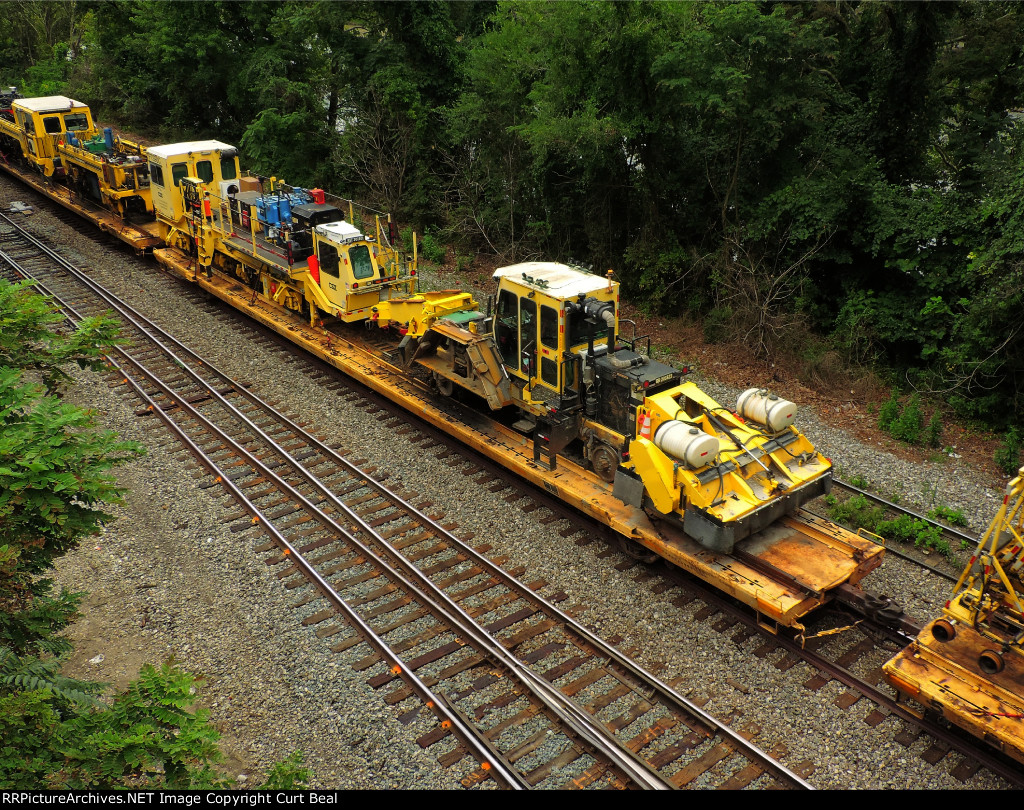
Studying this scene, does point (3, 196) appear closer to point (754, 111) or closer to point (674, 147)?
point (674, 147)

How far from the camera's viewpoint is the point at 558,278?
11406 millimetres

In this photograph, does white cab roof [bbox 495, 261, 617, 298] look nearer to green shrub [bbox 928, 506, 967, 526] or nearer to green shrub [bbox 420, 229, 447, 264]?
green shrub [bbox 928, 506, 967, 526]

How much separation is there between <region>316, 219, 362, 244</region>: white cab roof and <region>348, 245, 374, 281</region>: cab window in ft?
0.69

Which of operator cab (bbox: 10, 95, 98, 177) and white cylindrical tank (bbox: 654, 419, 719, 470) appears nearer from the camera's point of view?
white cylindrical tank (bbox: 654, 419, 719, 470)

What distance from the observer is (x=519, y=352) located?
38.3ft

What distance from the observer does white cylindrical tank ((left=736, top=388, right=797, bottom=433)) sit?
9.83 meters

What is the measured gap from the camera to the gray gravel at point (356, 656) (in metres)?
7.70

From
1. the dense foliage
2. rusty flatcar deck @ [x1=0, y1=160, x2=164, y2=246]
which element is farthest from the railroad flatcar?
rusty flatcar deck @ [x1=0, y1=160, x2=164, y2=246]

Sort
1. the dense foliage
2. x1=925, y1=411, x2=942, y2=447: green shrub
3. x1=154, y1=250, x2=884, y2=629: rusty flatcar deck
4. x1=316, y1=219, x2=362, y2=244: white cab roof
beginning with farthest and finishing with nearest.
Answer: x1=316, y1=219, x2=362, y2=244: white cab roof
the dense foliage
x1=925, y1=411, x2=942, y2=447: green shrub
x1=154, y1=250, x2=884, y2=629: rusty flatcar deck

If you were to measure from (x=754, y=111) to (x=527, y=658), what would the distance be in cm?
1179

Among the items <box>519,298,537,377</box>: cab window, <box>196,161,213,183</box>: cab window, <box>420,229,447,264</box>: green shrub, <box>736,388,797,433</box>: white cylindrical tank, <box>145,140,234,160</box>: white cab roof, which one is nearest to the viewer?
<box>736,388,797,433</box>: white cylindrical tank

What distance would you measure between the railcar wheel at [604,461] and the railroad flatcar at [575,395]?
2 cm

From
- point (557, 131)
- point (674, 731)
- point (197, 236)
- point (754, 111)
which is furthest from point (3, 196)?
point (674, 731)
